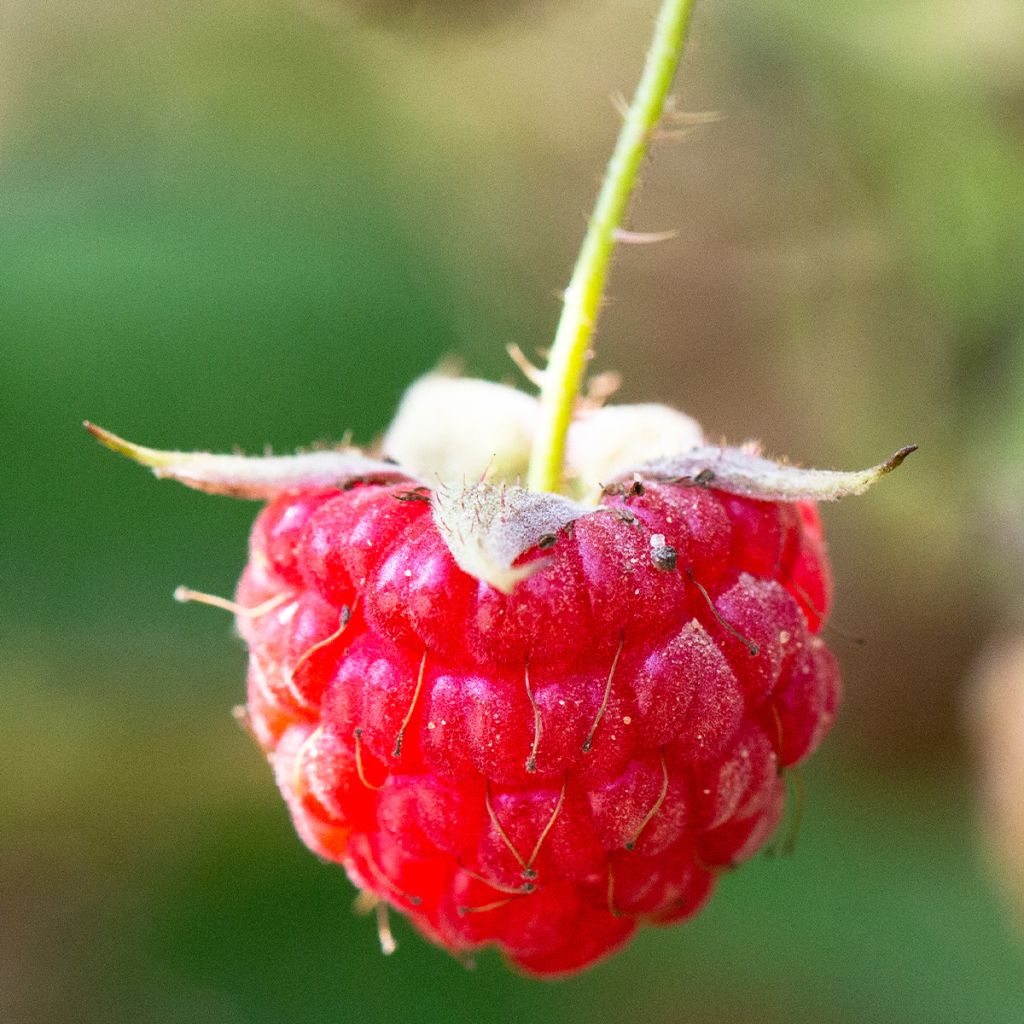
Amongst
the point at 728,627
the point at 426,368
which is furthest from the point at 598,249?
the point at 426,368

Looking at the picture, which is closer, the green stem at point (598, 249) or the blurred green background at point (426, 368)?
the green stem at point (598, 249)

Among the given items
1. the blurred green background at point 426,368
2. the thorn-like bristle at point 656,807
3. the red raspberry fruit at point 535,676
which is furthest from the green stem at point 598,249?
the blurred green background at point 426,368

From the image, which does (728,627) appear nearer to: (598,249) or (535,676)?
(535,676)

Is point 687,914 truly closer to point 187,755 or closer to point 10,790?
point 187,755

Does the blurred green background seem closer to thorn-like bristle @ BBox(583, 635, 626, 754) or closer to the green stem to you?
the green stem

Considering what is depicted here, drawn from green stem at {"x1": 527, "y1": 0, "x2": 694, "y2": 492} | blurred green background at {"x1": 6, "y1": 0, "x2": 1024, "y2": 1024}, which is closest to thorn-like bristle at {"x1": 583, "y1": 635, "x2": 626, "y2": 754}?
green stem at {"x1": 527, "y1": 0, "x2": 694, "y2": 492}


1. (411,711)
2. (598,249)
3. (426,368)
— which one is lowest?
(411,711)

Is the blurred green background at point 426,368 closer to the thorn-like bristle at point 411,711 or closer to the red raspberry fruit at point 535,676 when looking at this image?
the red raspberry fruit at point 535,676
